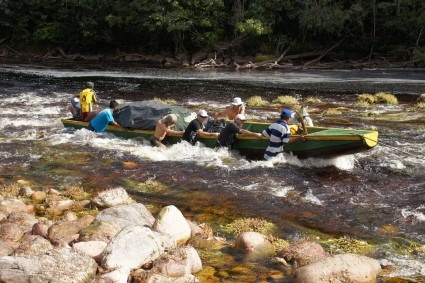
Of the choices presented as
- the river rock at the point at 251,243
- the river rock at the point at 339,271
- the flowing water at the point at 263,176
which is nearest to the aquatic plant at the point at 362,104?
the flowing water at the point at 263,176

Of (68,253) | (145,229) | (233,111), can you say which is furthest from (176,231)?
(233,111)

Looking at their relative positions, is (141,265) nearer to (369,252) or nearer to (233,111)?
(369,252)

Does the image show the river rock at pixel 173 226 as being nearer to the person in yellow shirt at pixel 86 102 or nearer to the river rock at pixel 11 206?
the river rock at pixel 11 206

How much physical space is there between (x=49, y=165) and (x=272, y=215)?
555cm

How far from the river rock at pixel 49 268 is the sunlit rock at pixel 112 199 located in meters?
2.48

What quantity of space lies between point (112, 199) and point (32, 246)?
216 centimetres

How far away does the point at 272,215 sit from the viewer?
798 centimetres

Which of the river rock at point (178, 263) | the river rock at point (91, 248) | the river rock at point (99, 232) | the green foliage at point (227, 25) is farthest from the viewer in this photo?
the green foliage at point (227, 25)

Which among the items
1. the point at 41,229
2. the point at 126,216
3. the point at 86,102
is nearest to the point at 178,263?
the point at 126,216

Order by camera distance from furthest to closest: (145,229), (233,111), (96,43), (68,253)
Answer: (96,43), (233,111), (145,229), (68,253)

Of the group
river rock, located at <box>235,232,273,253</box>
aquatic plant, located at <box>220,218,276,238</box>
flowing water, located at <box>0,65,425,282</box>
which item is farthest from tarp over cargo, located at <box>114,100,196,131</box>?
river rock, located at <box>235,232,273,253</box>

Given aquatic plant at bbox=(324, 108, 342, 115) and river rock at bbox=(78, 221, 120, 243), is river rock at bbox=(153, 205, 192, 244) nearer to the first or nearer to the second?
river rock at bbox=(78, 221, 120, 243)

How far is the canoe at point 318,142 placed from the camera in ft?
33.1

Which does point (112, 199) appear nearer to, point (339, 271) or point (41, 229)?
point (41, 229)
